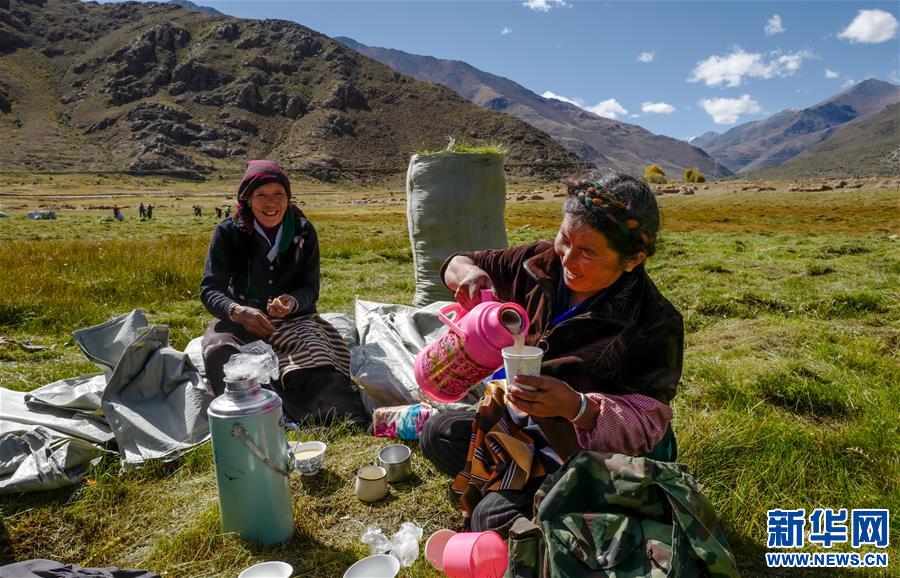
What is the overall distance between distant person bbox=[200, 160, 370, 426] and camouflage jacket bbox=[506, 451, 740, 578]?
6.36ft

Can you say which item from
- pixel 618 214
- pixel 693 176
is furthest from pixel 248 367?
pixel 693 176

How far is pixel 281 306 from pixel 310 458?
4.00 feet

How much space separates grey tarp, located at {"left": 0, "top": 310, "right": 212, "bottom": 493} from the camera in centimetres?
284

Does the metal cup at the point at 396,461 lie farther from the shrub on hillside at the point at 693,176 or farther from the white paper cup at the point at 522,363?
the shrub on hillside at the point at 693,176

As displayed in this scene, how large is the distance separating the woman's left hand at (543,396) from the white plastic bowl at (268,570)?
1076mm

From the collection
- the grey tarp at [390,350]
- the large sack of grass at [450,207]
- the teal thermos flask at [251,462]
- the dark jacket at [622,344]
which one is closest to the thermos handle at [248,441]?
the teal thermos flask at [251,462]

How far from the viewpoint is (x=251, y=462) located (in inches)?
86.8

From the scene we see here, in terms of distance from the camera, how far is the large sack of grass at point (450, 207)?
241 inches

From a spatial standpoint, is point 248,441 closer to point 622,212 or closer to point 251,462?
point 251,462

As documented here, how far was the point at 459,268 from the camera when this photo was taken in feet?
8.86

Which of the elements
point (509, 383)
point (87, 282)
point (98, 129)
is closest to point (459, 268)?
point (509, 383)

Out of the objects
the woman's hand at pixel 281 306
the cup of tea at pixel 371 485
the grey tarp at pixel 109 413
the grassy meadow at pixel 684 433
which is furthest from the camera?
the woman's hand at pixel 281 306

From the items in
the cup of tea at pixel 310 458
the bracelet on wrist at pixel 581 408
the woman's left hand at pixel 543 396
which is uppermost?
the woman's left hand at pixel 543 396

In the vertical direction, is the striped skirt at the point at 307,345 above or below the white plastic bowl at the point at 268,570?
above
